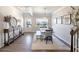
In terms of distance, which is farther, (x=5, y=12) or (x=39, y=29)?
(x=39, y=29)

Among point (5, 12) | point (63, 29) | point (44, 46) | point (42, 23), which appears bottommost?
point (44, 46)

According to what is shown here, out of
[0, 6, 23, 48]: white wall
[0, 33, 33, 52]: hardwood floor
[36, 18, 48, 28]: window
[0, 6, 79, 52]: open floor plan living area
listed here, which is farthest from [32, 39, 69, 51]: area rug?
[0, 6, 23, 48]: white wall

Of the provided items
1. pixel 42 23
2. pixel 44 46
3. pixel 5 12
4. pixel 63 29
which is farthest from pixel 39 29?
pixel 5 12

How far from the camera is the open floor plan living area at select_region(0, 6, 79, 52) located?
102 inches

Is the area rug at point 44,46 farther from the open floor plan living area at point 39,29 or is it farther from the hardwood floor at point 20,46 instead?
the hardwood floor at point 20,46

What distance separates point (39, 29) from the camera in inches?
105

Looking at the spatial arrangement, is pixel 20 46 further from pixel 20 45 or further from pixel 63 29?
pixel 63 29

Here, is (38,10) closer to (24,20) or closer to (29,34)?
(24,20)

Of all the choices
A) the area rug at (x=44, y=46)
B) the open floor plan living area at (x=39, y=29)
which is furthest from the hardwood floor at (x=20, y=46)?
the area rug at (x=44, y=46)

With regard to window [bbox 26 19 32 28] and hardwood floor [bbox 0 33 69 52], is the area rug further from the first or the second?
window [bbox 26 19 32 28]

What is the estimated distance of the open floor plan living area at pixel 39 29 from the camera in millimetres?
2600

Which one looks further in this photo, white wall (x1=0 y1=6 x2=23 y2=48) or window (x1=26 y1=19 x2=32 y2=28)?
window (x1=26 y1=19 x2=32 y2=28)
